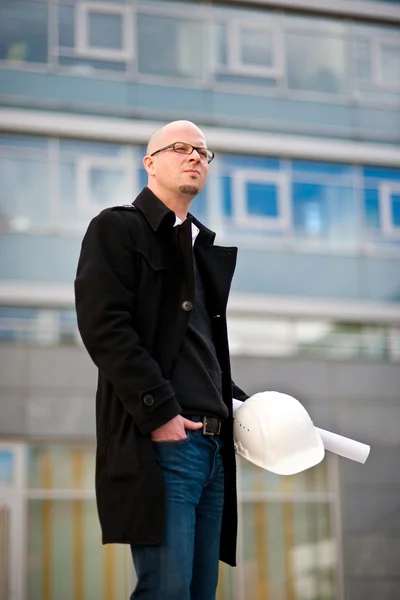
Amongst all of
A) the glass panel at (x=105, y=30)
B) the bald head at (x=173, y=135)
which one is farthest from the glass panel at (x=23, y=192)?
the bald head at (x=173, y=135)

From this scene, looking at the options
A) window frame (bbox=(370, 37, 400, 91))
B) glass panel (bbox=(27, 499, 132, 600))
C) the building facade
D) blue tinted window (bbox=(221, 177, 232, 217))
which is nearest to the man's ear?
the building facade

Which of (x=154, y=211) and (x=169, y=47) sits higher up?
(x=169, y=47)

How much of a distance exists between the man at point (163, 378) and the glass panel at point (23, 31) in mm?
13961

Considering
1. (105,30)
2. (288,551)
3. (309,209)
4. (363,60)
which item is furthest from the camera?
(363,60)

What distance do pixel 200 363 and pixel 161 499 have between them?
413 mm

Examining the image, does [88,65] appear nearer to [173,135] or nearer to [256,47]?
[256,47]

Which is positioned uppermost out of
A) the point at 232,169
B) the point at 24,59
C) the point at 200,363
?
the point at 24,59

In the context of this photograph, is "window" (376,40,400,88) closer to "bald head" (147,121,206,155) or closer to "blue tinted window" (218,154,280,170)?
"blue tinted window" (218,154,280,170)

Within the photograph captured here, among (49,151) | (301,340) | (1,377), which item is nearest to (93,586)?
(1,377)

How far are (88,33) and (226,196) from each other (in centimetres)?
316

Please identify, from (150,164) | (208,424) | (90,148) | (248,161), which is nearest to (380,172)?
(248,161)

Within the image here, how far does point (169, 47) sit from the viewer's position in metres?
17.5

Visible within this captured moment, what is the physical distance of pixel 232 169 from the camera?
57.1 feet

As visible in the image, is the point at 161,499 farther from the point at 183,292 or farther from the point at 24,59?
the point at 24,59
